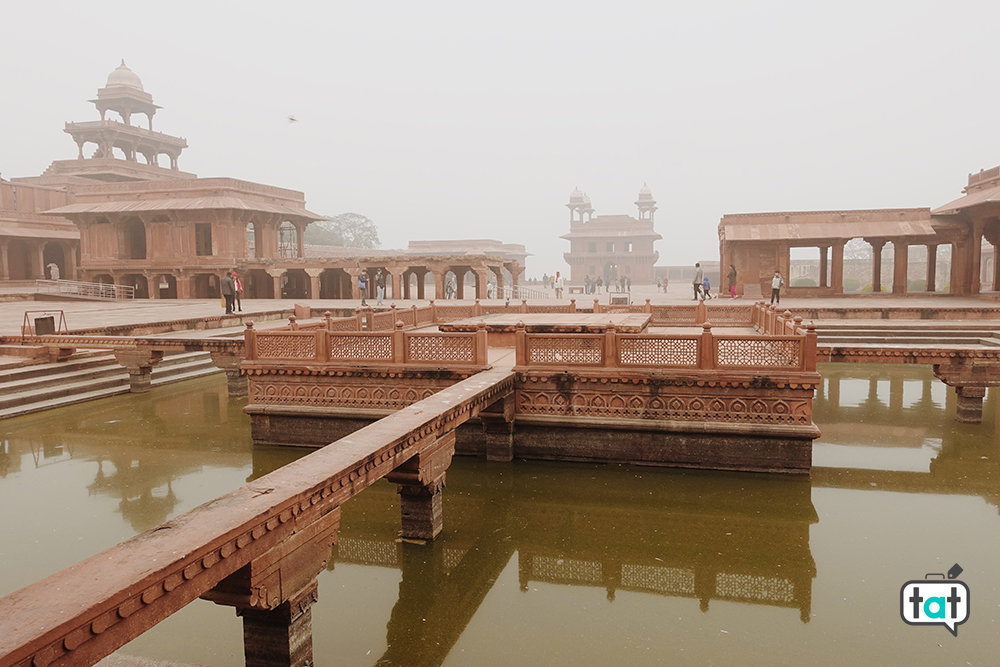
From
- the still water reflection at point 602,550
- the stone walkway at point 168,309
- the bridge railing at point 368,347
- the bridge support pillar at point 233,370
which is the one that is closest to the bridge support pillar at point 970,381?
the still water reflection at point 602,550

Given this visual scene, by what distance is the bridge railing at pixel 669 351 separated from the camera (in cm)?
833

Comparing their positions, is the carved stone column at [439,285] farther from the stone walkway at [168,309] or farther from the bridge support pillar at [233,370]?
the bridge support pillar at [233,370]

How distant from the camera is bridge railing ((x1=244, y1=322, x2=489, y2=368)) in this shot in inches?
371

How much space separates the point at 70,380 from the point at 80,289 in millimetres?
20505

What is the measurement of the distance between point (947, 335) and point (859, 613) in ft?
47.6

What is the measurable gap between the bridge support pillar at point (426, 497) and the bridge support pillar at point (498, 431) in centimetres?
220

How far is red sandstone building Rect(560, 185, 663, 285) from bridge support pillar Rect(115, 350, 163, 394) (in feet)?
176

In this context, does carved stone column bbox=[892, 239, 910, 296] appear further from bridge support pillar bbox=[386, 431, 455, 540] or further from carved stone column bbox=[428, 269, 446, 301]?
bridge support pillar bbox=[386, 431, 455, 540]

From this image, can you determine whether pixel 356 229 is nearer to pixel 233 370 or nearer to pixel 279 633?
pixel 233 370

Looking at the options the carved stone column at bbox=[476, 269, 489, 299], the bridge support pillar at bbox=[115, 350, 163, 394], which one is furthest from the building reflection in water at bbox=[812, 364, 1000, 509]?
the carved stone column at bbox=[476, 269, 489, 299]

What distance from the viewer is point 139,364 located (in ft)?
46.2

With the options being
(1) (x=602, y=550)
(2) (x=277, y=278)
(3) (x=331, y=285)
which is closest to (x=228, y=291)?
(2) (x=277, y=278)

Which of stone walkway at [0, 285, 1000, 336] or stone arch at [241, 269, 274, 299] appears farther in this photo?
→ stone arch at [241, 269, 274, 299]

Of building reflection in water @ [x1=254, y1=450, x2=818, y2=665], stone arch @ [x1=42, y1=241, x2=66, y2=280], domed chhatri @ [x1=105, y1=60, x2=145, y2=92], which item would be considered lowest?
building reflection in water @ [x1=254, y1=450, x2=818, y2=665]
